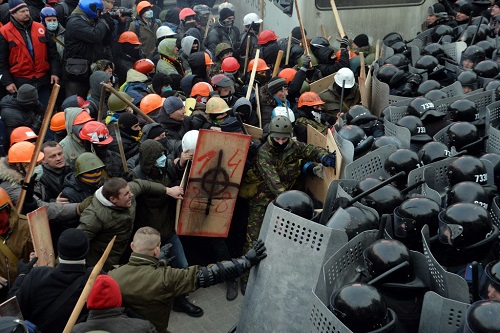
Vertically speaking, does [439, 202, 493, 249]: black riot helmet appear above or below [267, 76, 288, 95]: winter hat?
above

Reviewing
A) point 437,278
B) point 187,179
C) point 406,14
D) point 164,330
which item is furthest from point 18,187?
point 406,14

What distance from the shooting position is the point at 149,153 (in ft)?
20.6

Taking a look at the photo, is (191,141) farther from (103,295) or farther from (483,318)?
(483,318)

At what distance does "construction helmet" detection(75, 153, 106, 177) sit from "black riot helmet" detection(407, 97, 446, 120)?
355cm

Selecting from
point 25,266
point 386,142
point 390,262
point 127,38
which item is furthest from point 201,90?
point 390,262

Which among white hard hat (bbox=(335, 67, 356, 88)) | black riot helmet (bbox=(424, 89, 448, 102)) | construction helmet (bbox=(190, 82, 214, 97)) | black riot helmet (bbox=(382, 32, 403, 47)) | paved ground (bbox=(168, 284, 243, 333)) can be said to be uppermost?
construction helmet (bbox=(190, 82, 214, 97))

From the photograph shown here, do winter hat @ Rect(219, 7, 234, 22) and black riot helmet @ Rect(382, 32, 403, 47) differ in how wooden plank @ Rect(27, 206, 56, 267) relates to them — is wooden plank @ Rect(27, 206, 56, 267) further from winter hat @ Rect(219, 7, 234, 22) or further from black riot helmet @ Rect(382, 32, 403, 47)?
winter hat @ Rect(219, 7, 234, 22)

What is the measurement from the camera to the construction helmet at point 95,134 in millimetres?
6395

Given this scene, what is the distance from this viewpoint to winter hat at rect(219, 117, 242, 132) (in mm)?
7082

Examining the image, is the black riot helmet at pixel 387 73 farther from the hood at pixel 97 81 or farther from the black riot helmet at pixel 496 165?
the hood at pixel 97 81

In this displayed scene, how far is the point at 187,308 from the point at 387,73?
14.1 feet

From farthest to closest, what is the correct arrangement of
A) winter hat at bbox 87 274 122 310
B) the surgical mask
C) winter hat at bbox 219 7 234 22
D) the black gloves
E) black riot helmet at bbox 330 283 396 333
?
winter hat at bbox 219 7 234 22 → the surgical mask → the black gloves → winter hat at bbox 87 274 122 310 → black riot helmet at bbox 330 283 396 333

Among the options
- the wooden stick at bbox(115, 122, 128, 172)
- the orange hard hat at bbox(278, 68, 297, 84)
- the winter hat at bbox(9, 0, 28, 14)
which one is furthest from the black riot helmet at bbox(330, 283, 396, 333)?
the winter hat at bbox(9, 0, 28, 14)

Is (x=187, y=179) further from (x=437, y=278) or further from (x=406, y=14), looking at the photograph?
(x=406, y=14)
